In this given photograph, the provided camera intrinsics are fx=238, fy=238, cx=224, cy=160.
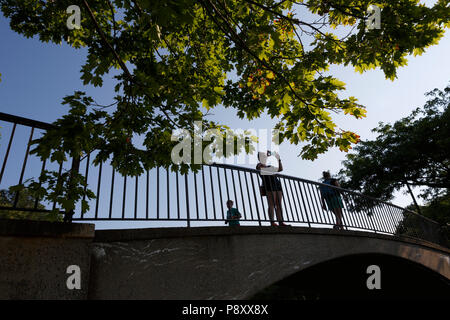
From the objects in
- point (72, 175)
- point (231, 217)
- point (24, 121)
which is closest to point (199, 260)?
point (231, 217)

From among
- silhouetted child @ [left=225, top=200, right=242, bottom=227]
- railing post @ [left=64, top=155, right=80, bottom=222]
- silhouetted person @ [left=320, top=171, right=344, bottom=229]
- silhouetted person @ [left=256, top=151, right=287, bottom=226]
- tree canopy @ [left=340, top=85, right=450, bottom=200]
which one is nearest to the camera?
railing post @ [left=64, top=155, right=80, bottom=222]

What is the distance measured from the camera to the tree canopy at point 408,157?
1811 cm

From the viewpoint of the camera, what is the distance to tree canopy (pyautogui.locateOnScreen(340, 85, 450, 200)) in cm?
1811

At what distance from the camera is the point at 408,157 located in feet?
61.2

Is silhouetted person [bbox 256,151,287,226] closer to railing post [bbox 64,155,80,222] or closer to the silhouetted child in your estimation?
the silhouetted child

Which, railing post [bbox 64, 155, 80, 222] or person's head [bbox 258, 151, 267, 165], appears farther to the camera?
person's head [bbox 258, 151, 267, 165]

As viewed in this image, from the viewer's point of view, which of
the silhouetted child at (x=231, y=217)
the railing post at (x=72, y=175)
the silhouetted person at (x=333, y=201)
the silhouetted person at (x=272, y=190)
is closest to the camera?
the railing post at (x=72, y=175)

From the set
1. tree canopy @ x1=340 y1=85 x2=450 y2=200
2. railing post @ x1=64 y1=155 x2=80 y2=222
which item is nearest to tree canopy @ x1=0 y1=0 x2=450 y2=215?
railing post @ x1=64 y1=155 x2=80 y2=222

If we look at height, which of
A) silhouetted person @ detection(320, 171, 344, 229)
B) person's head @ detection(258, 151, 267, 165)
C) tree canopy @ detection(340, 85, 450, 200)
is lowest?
silhouetted person @ detection(320, 171, 344, 229)

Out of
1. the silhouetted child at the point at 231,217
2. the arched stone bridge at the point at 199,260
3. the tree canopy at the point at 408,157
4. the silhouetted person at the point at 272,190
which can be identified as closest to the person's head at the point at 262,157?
the silhouetted person at the point at 272,190

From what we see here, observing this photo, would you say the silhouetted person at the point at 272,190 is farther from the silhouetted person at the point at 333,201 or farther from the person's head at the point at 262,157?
the silhouetted person at the point at 333,201

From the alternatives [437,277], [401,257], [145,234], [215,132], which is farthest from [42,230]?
[437,277]
